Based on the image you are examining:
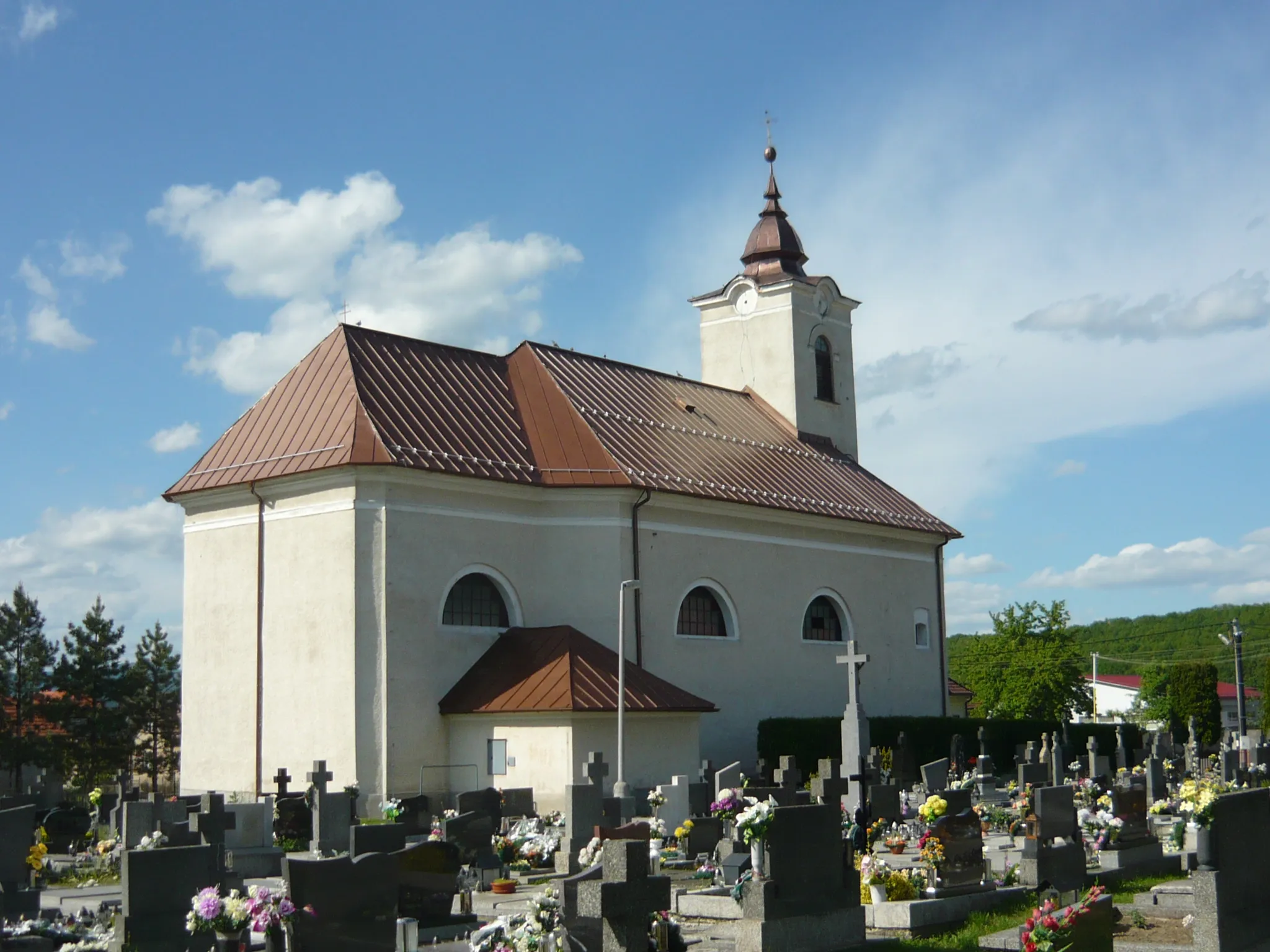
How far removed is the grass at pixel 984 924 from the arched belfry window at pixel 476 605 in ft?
46.6

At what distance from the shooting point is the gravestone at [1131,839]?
49.3ft

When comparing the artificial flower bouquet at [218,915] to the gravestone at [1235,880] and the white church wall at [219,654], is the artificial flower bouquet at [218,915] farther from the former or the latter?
the white church wall at [219,654]

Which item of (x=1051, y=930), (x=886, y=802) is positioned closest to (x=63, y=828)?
(x=886, y=802)

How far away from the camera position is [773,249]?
3806 centimetres

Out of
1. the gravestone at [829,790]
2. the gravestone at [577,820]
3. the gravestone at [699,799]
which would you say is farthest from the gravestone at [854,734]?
the gravestone at [577,820]

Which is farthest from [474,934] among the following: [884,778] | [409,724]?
[884,778]

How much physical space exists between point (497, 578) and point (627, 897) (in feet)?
57.0

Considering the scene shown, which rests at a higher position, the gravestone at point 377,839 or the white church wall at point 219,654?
the white church wall at point 219,654

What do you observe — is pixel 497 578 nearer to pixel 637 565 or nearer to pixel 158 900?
pixel 637 565

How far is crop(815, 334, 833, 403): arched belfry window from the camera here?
125 feet

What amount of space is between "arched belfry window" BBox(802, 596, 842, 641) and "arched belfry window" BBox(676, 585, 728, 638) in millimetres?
2715

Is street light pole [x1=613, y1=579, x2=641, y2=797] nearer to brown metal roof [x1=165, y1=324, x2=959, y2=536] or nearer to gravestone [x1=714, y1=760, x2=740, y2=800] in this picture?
gravestone [x1=714, y1=760, x2=740, y2=800]

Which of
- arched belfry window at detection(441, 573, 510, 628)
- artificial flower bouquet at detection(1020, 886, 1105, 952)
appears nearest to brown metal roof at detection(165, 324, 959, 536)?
arched belfry window at detection(441, 573, 510, 628)

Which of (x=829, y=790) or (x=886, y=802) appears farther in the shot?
(x=886, y=802)
